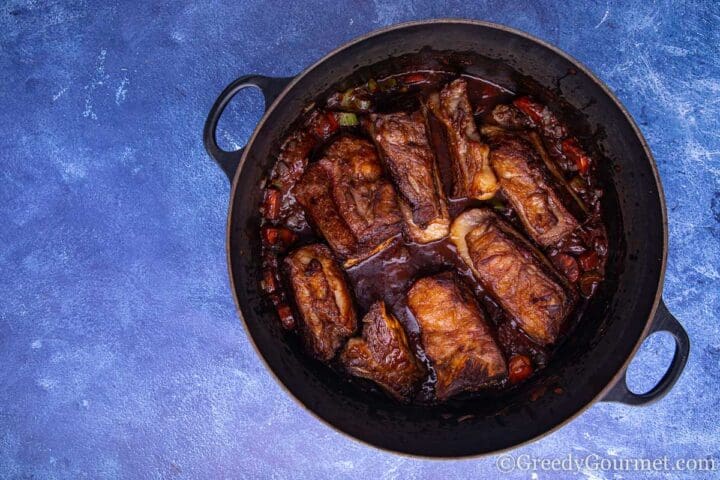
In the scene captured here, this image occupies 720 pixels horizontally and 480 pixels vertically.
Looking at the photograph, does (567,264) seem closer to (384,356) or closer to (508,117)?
(508,117)

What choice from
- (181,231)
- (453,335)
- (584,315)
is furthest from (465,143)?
(181,231)

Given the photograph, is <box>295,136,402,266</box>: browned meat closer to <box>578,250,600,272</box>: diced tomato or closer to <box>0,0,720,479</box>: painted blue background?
<box>0,0,720,479</box>: painted blue background

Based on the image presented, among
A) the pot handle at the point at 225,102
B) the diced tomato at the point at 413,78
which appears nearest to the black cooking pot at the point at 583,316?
the pot handle at the point at 225,102

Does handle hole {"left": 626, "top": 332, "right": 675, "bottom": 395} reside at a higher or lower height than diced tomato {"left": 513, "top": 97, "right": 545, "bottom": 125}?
lower

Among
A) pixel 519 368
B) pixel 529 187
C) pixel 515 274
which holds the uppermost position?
pixel 529 187

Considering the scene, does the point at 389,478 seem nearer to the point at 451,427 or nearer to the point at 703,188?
the point at 451,427

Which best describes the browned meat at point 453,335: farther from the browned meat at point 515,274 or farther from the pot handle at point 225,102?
the pot handle at point 225,102

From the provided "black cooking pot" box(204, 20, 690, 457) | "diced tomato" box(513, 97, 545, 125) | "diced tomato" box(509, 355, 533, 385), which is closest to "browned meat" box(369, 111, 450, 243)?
"black cooking pot" box(204, 20, 690, 457)
